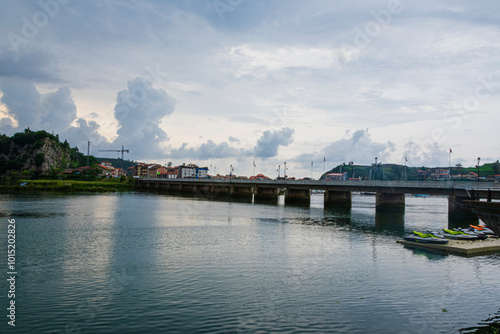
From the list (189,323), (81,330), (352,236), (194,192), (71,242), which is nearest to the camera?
(81,330)

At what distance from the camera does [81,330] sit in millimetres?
19047

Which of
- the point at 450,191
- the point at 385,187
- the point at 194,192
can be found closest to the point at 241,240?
the point at 450,191

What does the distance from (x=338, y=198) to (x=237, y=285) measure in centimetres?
9481

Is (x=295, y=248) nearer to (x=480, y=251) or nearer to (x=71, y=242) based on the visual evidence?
(x=480, y=251)

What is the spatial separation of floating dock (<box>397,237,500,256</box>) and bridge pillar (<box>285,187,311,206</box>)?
81.9m

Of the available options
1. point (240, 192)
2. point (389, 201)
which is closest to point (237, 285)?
point (389, 201)

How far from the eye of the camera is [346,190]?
10906 cm

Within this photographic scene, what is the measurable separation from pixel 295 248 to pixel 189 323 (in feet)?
84.2

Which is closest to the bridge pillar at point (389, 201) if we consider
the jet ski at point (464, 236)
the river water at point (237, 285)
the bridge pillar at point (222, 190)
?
the jet ski at point (464, 236)

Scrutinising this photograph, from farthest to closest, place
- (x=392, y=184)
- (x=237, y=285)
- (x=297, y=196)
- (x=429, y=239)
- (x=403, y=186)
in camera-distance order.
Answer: (x=297, y=196), (x=392, y=184), (x=403, y=186), (x=429, y=239), (x=237, y=285)

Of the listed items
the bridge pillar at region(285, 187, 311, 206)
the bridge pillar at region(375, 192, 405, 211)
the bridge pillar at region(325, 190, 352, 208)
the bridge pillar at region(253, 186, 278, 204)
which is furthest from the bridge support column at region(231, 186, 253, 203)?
the bridge pillar at region(375, 192, 405, 211)

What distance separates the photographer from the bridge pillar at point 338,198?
116 meters

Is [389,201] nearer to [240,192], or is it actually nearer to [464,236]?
[464,236]

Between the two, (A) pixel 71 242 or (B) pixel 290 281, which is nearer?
(B) pixel 290 281
